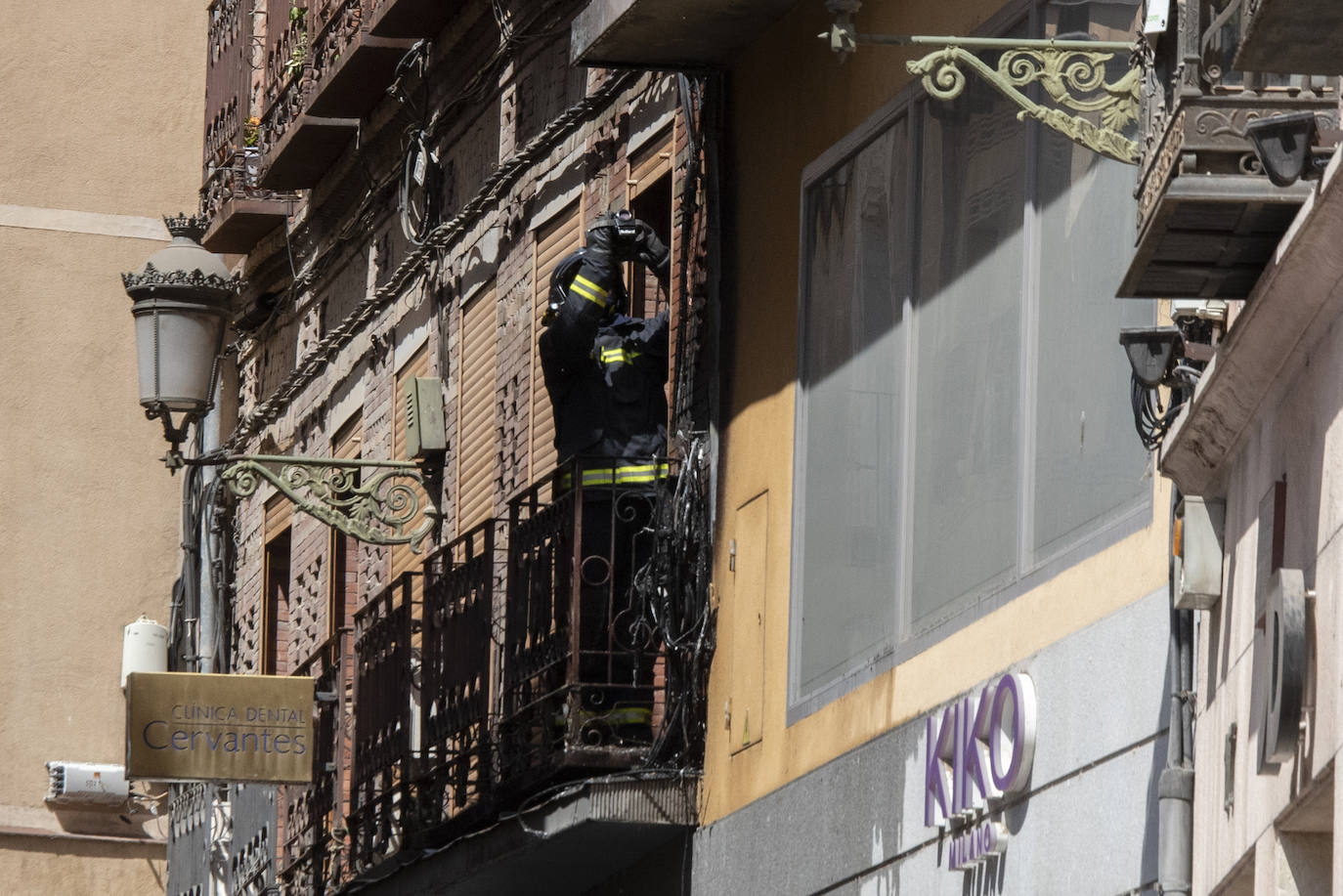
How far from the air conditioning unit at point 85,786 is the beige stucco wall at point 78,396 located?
27 cm

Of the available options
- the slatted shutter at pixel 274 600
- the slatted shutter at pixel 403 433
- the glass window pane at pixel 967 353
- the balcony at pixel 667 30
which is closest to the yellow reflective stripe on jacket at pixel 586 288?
the balcony at pixel 667 30

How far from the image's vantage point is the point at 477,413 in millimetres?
16812

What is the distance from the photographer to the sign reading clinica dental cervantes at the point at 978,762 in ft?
32.9

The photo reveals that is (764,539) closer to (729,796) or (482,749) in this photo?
(729,796)

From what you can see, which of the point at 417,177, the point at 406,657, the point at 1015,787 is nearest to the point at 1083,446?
→ the point at 1015,787

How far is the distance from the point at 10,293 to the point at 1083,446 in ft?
59.4

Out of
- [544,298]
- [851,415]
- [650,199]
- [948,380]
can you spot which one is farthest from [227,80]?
[948,380]

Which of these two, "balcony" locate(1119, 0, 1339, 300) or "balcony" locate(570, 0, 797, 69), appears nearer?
"balcony" locate(1119, 0, 1339, 300)

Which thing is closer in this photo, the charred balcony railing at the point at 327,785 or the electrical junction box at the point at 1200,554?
the electrical junction box at the point at 1200,554

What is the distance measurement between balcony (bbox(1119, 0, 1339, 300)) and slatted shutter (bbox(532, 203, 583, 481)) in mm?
7123

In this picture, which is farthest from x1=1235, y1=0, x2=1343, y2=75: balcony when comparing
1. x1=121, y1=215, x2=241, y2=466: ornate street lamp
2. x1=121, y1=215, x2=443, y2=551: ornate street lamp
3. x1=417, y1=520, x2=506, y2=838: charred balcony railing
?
x1=121, y1=215, x2=241, y2=466: ornate street lamp

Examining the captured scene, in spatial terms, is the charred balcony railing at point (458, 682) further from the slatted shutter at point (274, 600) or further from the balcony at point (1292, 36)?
the balcony at point (1292, 36)

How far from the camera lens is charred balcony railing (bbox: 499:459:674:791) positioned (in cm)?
1327

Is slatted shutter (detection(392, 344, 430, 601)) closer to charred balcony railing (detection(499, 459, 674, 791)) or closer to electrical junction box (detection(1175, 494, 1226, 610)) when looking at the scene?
charred balcony railing (detection(499, 459, 674, 791))
